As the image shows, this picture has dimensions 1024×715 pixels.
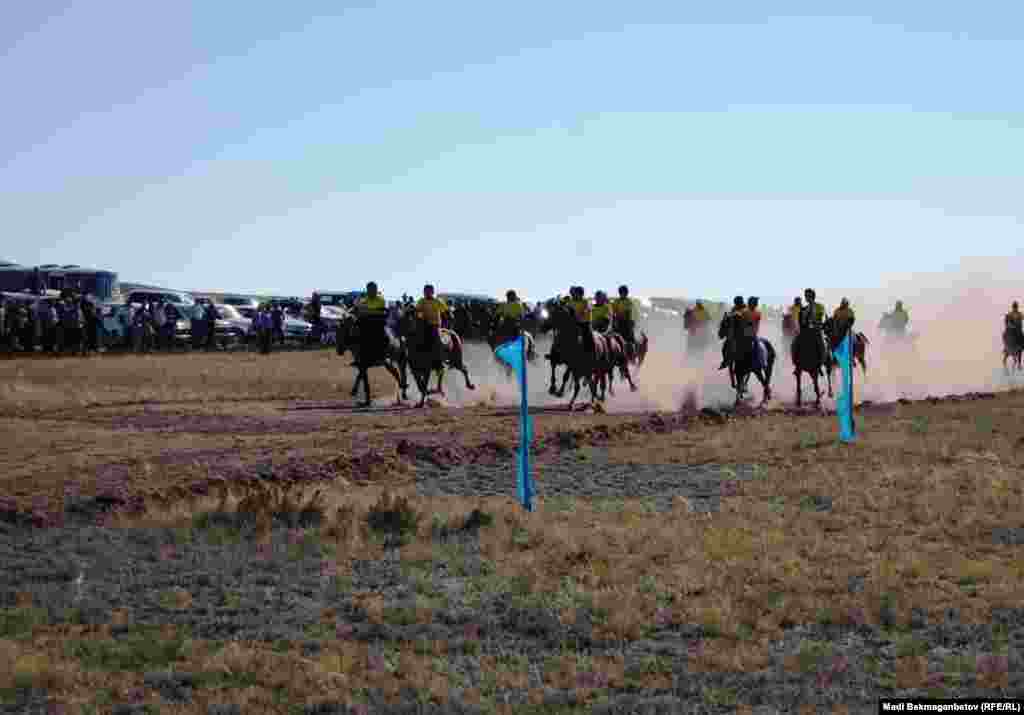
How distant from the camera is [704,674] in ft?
30.5

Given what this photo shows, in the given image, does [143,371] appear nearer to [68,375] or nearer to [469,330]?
[68,375]

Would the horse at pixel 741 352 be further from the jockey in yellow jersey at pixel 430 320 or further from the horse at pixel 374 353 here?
the horse at pixel 374 353

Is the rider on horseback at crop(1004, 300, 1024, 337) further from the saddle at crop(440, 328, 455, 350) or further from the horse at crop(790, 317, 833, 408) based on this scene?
the saddle at crop(440, 328, 455, 350)

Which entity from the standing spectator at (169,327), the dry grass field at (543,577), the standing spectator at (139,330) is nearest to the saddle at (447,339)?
the dry grass field at (543,577)

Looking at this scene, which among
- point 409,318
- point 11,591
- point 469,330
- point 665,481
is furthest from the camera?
point 469,330

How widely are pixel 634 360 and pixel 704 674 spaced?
3008 centimetres

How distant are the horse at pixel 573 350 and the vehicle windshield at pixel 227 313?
33.5 metres

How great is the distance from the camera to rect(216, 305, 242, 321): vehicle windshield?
209 ft

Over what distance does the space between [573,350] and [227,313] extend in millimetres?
37398

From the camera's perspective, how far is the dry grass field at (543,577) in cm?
911

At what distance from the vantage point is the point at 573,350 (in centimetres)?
3145

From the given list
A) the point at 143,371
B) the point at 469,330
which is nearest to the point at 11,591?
the point at 143,371

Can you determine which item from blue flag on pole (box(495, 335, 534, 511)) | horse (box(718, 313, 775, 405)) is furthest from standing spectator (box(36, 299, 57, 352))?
blue flag on pole (box(495, 335, 534, 511))

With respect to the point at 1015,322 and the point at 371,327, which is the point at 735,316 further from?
the point at 1015,322
